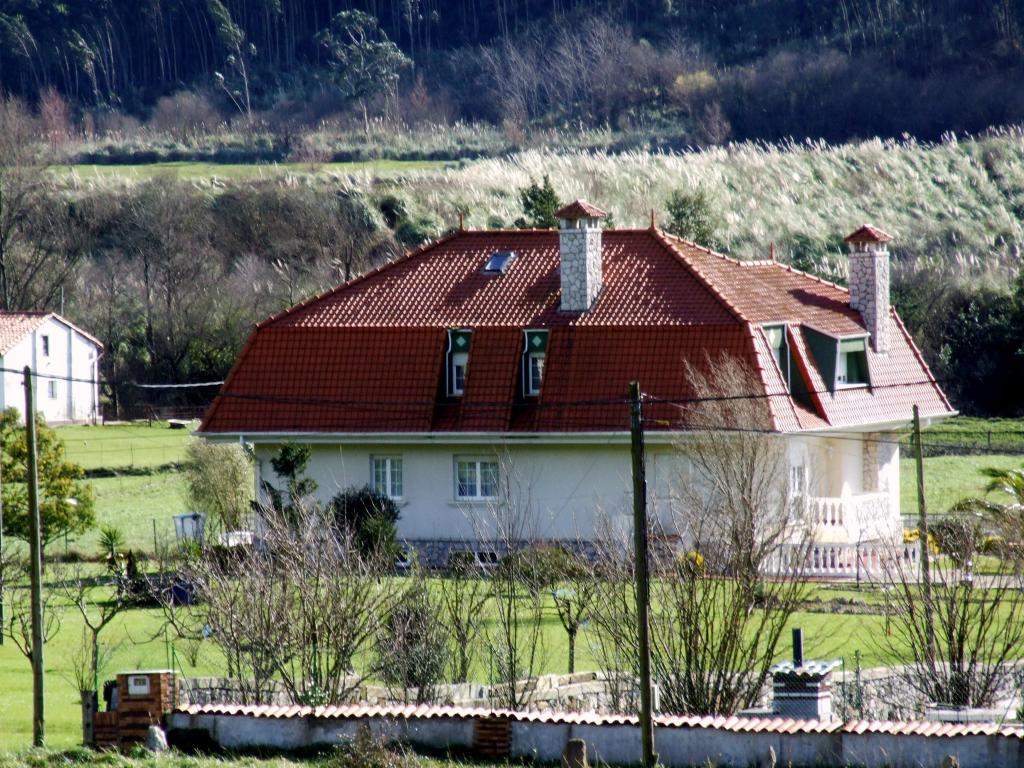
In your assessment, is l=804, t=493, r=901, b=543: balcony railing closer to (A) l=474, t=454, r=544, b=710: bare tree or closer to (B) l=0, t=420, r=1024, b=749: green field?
(B) l=0, t=420, r=1024, b=749: green field

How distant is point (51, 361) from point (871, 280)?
1332 inches

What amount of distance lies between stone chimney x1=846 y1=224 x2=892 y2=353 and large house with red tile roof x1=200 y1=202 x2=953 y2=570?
0.04 meters

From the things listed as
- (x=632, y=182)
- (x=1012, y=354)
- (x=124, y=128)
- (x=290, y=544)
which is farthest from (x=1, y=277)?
(x=290, y=544)

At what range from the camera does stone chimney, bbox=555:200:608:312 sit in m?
41.6

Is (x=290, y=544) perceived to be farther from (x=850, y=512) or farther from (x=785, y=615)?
(x=850, y=512)

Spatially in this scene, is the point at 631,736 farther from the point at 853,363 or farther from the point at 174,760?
the point at 853,363

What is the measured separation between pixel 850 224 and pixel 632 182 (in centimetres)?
867

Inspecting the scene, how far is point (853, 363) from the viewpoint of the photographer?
4244 cm

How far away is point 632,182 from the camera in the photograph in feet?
280

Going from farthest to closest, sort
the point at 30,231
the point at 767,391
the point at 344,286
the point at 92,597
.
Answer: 1. the point at 30,231
2. the point at 344,286
3. the point at 767,391
4. the point at 92,597

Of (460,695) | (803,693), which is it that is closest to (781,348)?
(460,695)

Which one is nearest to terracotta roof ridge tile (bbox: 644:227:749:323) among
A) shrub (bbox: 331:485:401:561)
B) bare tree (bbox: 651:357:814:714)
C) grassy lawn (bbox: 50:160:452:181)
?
shrub (bbox: 331:485:401:561)

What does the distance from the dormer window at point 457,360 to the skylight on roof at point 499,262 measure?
275 cm

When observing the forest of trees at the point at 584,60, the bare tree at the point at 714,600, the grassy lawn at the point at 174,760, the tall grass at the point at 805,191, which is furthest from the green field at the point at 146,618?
the forest of trees at the point at 584,60
